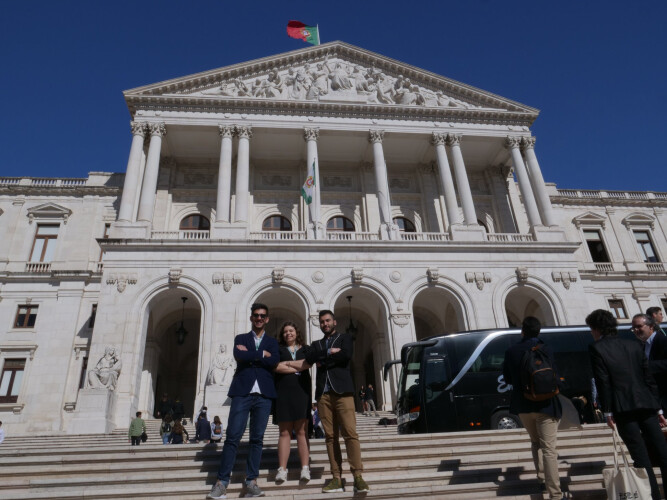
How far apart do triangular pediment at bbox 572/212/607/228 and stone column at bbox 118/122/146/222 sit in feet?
98.1

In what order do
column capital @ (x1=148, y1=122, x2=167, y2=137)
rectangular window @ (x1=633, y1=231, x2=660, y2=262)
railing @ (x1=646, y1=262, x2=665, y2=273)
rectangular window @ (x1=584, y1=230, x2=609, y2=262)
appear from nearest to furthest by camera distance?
column capital @ (x1=148, y1=122, x2=167, y2=137), railing @ (x1=646, y1=262, x2=665, y2=273), rectangular window @ (x1=584, y1=230, x2=609, y2=262), rectangular window @ (x1=633, y1=231, x2=660, y2=262)

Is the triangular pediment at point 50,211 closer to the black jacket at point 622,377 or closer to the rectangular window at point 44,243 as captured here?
the rectangular window at point 44,243

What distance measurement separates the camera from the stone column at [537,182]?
27.2 m

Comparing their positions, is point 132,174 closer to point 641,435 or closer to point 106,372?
point 106,372

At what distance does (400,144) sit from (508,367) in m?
25.0

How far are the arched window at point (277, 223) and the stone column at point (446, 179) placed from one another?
9.88 metres

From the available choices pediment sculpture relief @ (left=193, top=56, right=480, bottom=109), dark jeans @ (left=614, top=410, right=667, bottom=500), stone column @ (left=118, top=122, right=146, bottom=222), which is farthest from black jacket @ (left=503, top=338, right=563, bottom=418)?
pediment sculpture relief @ (left=193, top=56, right=480, bottom=109)

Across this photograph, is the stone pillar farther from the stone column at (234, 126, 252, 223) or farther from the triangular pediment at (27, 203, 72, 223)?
the triangular pediment at (27, 203, 72, 223)

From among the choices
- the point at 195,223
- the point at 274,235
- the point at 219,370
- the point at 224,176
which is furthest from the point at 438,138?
the point at 219,370

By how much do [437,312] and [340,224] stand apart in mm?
8274

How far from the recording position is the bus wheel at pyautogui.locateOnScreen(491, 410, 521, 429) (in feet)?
44.2

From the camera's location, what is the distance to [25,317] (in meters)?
26.9

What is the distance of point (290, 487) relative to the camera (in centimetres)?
685

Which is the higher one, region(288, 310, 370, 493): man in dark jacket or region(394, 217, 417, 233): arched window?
region(394, 217, 417, 233): arched window
